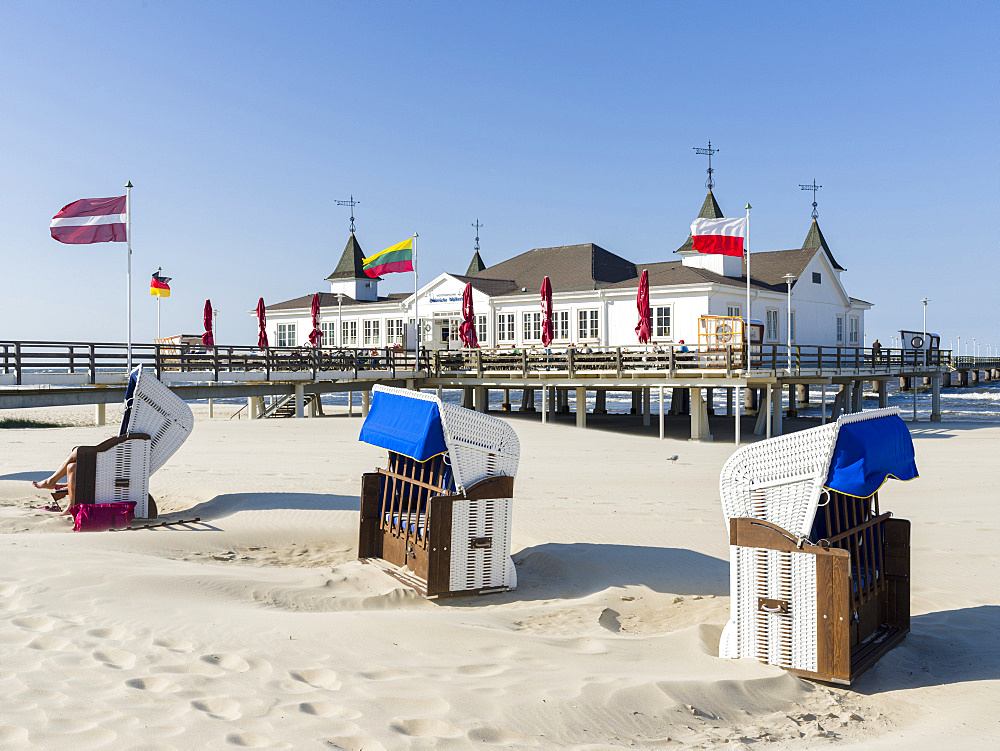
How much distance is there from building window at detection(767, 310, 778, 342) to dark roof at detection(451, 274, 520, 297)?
977 cm

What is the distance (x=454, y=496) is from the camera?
798 centimetres

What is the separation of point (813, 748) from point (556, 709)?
149 centimetres

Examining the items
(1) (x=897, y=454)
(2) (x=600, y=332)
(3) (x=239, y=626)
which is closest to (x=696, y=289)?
(2) (x=600, y=332)

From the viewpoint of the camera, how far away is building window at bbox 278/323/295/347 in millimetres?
42531

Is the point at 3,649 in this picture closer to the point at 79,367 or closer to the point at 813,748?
the point at 813,748

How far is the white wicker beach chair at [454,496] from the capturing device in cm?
792

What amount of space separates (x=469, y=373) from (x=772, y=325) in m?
12.9

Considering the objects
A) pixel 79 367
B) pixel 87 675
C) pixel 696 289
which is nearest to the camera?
pixel 87 675

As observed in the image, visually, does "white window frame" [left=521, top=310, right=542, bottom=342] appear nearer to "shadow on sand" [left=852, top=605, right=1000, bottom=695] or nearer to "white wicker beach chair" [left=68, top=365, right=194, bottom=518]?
"white wicker beach chair" [left=68, top=365, right=194, bottom=518]

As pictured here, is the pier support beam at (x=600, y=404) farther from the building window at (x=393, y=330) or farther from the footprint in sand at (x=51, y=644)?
the footprint in sand at (x=51, y=644)

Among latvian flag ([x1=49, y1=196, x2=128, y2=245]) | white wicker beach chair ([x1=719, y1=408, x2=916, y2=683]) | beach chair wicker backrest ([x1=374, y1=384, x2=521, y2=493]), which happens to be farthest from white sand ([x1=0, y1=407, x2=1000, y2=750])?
latvian flag ([x1=49, y1=196, x2=128, y2=245])

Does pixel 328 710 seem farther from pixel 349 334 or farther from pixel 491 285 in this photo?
pixel 349 334

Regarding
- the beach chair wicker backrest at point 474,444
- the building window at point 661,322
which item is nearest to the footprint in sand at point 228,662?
the beach chair wicker backrest at point 474,444

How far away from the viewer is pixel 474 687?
16.2 ft
